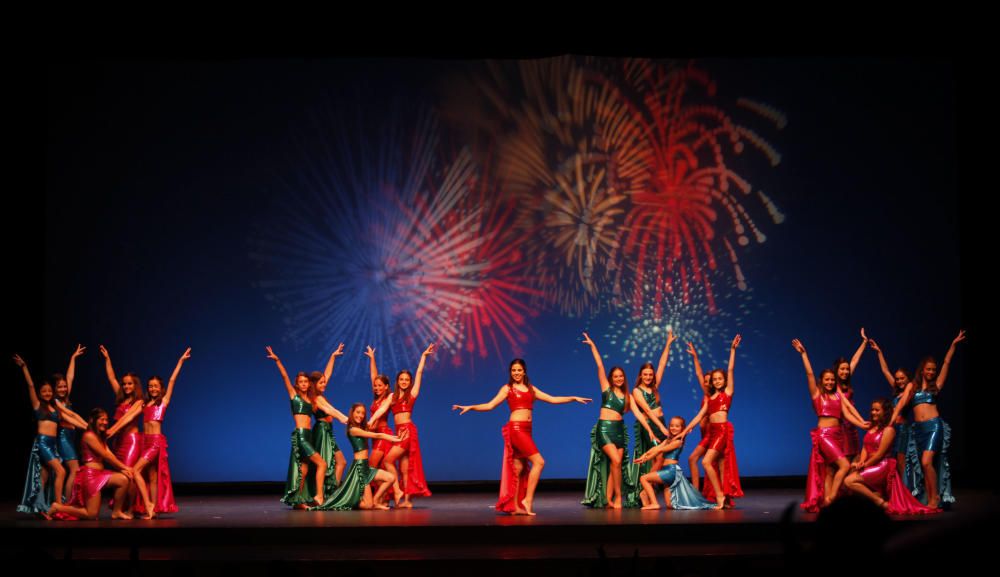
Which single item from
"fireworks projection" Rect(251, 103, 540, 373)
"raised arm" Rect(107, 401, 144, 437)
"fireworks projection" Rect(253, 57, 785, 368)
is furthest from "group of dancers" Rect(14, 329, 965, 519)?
"fireworks projection" Rect(253, 57, 785, 368)

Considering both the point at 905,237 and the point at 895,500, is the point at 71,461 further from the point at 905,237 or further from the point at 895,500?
the point at 905,237

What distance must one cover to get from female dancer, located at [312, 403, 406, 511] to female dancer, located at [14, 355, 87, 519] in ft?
6.36

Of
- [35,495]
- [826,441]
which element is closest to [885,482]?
[826,441]

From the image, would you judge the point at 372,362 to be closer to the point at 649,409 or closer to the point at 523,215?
the point at 523,215

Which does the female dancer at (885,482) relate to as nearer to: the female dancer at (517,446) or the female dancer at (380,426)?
the female dancer at (517,446)

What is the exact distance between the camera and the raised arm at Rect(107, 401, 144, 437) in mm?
7772

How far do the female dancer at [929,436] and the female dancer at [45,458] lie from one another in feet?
20.3

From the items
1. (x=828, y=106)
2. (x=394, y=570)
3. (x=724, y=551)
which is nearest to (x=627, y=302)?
(x=828, y=106)

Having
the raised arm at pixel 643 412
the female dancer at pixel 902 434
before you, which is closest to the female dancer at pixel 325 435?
the raised arm at pixel 643 412

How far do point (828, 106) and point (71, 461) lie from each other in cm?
726

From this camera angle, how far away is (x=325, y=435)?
8547mm

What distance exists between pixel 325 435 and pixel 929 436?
15.3 ft

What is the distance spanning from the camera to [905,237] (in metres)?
9.79

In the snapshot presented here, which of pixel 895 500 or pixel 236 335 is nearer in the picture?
pixel 895 500
